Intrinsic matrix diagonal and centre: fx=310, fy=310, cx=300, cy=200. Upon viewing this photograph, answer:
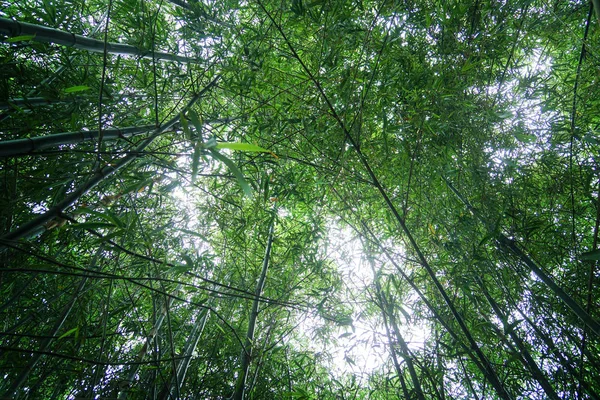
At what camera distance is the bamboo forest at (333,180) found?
183cm

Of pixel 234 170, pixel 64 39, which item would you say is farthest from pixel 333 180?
pixel 64 39

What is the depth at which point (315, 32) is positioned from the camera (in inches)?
77.0

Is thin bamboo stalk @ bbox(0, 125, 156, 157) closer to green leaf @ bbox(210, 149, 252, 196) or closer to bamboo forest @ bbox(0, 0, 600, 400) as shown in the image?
bamboo forest @ bbox(0, 0, 600, 400)

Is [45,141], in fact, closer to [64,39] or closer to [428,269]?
[64,39]

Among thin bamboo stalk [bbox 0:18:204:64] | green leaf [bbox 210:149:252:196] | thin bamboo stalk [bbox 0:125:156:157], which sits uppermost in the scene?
thin bamboo stalk [bbox 0:18:204:64]

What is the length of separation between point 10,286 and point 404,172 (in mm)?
2734

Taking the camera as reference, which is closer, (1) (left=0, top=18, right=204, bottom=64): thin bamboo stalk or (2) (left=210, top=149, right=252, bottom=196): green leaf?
(2) (left=210, top=149, right=252, bottom=196): green leaf

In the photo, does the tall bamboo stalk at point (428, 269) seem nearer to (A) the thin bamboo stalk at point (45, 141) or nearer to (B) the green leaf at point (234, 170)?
(B) the green leaf at point (234, 170)

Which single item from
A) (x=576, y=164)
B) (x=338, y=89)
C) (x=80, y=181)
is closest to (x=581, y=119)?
(x=576, y=164)

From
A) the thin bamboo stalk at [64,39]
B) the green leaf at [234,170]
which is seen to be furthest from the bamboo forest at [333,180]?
the green leaf at [234,170]

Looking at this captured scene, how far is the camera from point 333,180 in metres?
Result: 2.07

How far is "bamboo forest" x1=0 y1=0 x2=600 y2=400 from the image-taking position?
1.83 metres

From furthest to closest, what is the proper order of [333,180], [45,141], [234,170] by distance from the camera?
1. [333,180]
2. [45,141]
3. [234,170]

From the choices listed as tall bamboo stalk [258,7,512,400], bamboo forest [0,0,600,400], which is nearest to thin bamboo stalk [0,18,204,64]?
bamboo forest [0,0,600,400]
